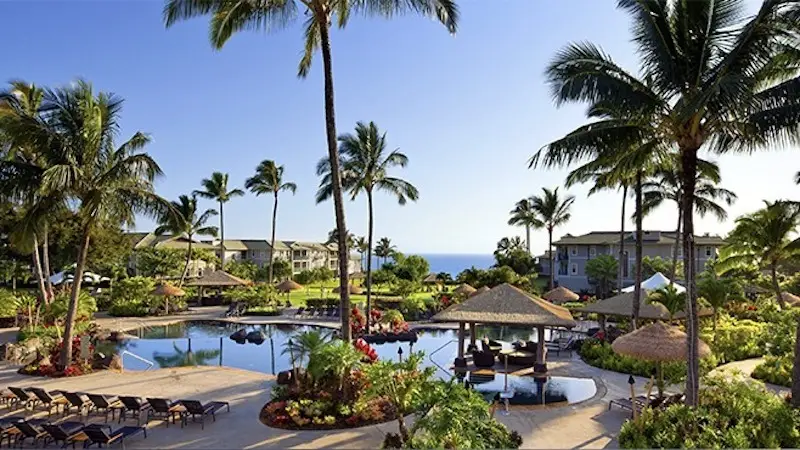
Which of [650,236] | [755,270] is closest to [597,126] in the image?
[755,270]

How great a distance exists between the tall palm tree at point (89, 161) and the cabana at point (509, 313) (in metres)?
11.2

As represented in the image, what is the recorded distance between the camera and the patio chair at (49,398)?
12.6 m

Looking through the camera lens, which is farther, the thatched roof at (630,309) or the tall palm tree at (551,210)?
the tall palm tree at (551,210)

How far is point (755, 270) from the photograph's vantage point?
39.0 m

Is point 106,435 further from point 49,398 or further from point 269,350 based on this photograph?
point 269,350

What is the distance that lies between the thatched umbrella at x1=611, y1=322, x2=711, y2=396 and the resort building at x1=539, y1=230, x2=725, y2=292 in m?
38.3

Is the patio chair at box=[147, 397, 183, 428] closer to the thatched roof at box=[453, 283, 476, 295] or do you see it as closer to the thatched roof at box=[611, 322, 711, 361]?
the thatched roof at box=[611, 322, 711, 361]

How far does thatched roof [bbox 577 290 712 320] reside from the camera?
19.8 meters

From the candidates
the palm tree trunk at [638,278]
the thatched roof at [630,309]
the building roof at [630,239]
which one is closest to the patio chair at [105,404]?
the thatched roof at [630,309]

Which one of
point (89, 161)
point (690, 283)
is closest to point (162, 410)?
point (89, 161)

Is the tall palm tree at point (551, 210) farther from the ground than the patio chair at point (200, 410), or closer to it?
farther from the ground

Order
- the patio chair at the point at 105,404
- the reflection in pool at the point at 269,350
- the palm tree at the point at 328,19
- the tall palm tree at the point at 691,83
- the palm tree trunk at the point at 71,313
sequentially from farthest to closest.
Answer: the palm tree trunk at the point at 71,313 → the reflection in pool at the point at 269,350 → the palm tree at the point at 328,19 → the patio chair at the point at 105,404 → the tall palm tree at the point at 691,83

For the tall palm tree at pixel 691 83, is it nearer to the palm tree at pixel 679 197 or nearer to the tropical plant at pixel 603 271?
the palm tree at pixel 679 197

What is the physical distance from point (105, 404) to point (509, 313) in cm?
1224
